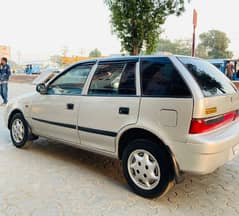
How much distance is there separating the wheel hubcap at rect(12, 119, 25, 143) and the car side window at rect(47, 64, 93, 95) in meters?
0.92

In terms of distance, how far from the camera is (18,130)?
14.1ft

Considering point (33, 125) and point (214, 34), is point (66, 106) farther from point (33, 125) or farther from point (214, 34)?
point (214, 34)

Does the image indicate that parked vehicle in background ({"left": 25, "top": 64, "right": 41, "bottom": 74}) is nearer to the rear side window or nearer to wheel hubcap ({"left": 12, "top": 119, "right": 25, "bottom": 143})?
wheel hubcap ({"left": 12, "top": 119, "right": 25, "bottom": 143})

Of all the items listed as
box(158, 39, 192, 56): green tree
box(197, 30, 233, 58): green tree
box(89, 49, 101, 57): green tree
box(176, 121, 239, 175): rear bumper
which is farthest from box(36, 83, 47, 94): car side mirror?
box(158, 39, 192, 56): green tree

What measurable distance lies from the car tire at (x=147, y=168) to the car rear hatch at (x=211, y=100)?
458 mm

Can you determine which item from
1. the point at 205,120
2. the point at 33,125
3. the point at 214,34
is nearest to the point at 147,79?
the point at 205,120

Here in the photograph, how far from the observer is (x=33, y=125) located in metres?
4.05

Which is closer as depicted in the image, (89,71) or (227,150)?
(227,150)

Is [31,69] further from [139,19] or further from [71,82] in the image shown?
[71,82]

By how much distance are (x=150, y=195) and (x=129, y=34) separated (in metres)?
8.22

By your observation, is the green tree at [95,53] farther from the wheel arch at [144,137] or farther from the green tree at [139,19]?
the wheel arch at [144,137]

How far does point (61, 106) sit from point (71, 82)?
375mm

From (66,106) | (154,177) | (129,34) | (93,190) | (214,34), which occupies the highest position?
(214,34)

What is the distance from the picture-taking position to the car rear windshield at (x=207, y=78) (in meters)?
2.58
